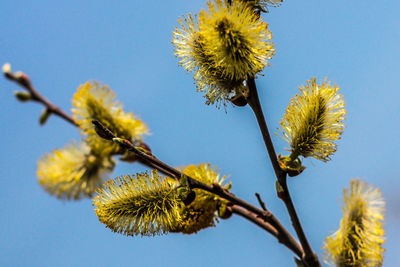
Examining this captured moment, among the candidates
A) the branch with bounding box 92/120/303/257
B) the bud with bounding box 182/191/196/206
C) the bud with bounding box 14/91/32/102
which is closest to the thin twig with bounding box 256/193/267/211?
the branch with bounding box 92/120/303/257

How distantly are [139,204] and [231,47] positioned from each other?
27.2 inches

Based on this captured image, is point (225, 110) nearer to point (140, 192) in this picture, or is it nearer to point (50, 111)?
point (140, 192)

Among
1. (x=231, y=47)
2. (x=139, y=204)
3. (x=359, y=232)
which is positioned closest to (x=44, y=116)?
(x=139, y=204)

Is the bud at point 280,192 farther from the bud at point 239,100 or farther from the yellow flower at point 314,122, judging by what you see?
the bud at point 239,100

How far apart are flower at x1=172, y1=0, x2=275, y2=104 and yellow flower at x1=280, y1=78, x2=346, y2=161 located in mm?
211

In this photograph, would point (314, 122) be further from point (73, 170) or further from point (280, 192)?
point (73, 170)

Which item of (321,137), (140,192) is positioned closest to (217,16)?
(321,137)

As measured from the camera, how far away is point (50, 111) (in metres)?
1.32

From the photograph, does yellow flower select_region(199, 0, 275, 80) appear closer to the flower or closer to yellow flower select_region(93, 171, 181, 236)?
the flower

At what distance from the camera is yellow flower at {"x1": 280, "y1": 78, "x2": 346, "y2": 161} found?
1675 millimetres

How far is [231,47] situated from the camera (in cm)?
158

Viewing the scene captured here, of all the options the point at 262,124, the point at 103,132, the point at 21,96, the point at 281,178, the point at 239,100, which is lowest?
the point at 21,96

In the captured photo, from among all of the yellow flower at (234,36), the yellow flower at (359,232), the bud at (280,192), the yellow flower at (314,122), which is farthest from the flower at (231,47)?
the yellow flower at (359,232)

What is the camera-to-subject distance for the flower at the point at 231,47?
1574 millimetres
